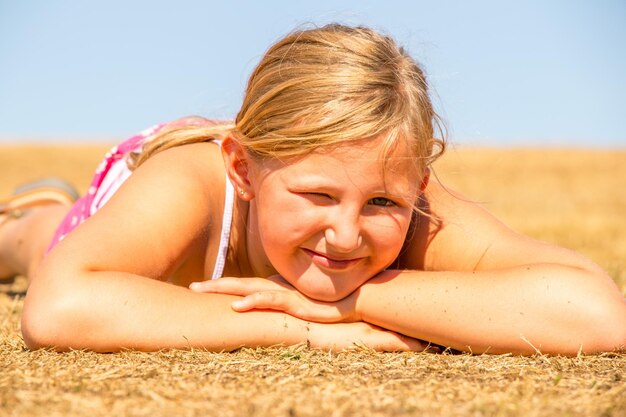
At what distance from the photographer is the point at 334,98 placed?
2.90 metres

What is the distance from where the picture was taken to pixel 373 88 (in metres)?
2.96

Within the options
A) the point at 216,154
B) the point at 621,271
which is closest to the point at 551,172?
the point at 621,271

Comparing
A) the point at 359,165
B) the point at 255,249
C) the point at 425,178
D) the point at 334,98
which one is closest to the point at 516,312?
the point at 425,178

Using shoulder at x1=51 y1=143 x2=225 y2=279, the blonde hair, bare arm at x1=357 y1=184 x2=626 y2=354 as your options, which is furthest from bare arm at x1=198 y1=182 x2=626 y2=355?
the blonde hair

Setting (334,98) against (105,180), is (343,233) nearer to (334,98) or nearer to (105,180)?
(334,98)

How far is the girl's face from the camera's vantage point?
2760 mm

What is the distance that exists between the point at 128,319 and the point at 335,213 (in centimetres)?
83

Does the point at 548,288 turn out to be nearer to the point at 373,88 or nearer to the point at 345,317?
the point at 345,317

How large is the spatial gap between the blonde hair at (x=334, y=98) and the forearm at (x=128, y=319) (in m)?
0.63

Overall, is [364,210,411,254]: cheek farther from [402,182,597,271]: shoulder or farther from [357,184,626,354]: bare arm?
[402,182,597,271]: shoulder

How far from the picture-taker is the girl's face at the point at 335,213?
2760mm

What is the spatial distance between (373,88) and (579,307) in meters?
1.11

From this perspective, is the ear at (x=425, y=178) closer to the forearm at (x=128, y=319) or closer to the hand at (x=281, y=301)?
the hand at (x=281, y=301)

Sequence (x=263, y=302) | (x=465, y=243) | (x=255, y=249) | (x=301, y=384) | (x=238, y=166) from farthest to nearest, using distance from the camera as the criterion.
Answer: (x=255, y=249), (x=465, y=243), (x=238, y=166), (x=263, y=302), (x=301, y=384)
